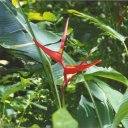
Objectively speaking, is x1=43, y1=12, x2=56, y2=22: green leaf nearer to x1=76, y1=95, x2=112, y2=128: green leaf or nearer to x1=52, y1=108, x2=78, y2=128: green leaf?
x1=76, y1=95, x2=112, y2=128: green leaf

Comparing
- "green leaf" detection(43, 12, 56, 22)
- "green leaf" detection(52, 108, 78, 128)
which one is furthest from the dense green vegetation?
"green leaf" detection(52, 108, 78, 128)

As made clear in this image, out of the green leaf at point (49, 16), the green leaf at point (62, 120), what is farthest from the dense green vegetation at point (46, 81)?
the green leaf at point (62, 120)

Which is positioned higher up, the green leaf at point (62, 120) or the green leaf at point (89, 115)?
the green leaf at point (62, 120)

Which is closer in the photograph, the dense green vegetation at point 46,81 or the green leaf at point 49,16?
the dense green vegetation at point 46,81


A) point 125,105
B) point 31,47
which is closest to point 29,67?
point 31,47

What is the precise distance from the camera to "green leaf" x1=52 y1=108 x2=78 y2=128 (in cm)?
41

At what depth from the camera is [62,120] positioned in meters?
0.42

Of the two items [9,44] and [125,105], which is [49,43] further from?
[125,105]

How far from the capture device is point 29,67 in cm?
118

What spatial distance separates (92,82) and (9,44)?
0.28 m

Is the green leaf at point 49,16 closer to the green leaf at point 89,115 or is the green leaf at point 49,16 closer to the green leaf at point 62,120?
the green leaf at point 89,115

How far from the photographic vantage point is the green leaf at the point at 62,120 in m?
0.41

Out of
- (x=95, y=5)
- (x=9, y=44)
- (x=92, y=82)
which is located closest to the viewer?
(x=9, y=44)

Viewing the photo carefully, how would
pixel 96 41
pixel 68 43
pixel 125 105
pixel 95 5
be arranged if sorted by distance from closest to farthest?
pixel 125 105 < pixel 68 43 < pixel 96 41 < pixel 95 5
